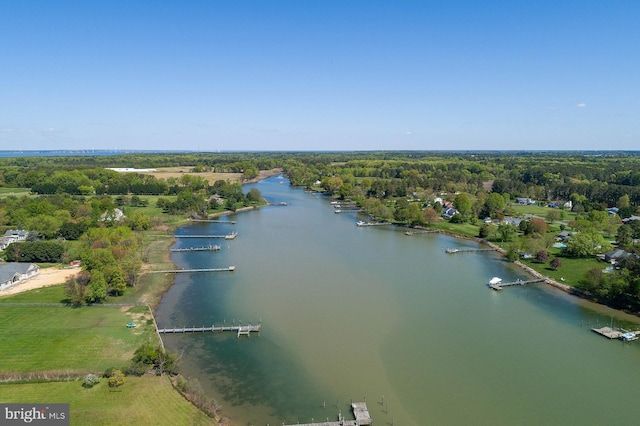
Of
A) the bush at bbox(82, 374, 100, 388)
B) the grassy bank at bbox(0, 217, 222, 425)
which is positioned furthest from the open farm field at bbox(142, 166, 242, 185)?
the bush at bbox(82, 374, 100, 388)

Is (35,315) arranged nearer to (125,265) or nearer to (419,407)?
(125,265)

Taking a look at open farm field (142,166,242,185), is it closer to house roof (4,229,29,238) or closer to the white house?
house roof (4,229,29,238)

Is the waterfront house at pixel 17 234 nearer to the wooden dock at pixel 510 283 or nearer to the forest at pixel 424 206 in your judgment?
the forest at pixel 424 206

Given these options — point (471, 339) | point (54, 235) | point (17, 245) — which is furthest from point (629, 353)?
point (54, 235)

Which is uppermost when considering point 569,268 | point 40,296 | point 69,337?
point 40,296

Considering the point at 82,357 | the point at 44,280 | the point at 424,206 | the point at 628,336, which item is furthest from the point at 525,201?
the point at 82,357

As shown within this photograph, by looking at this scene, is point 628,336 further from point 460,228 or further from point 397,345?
point 460,228
